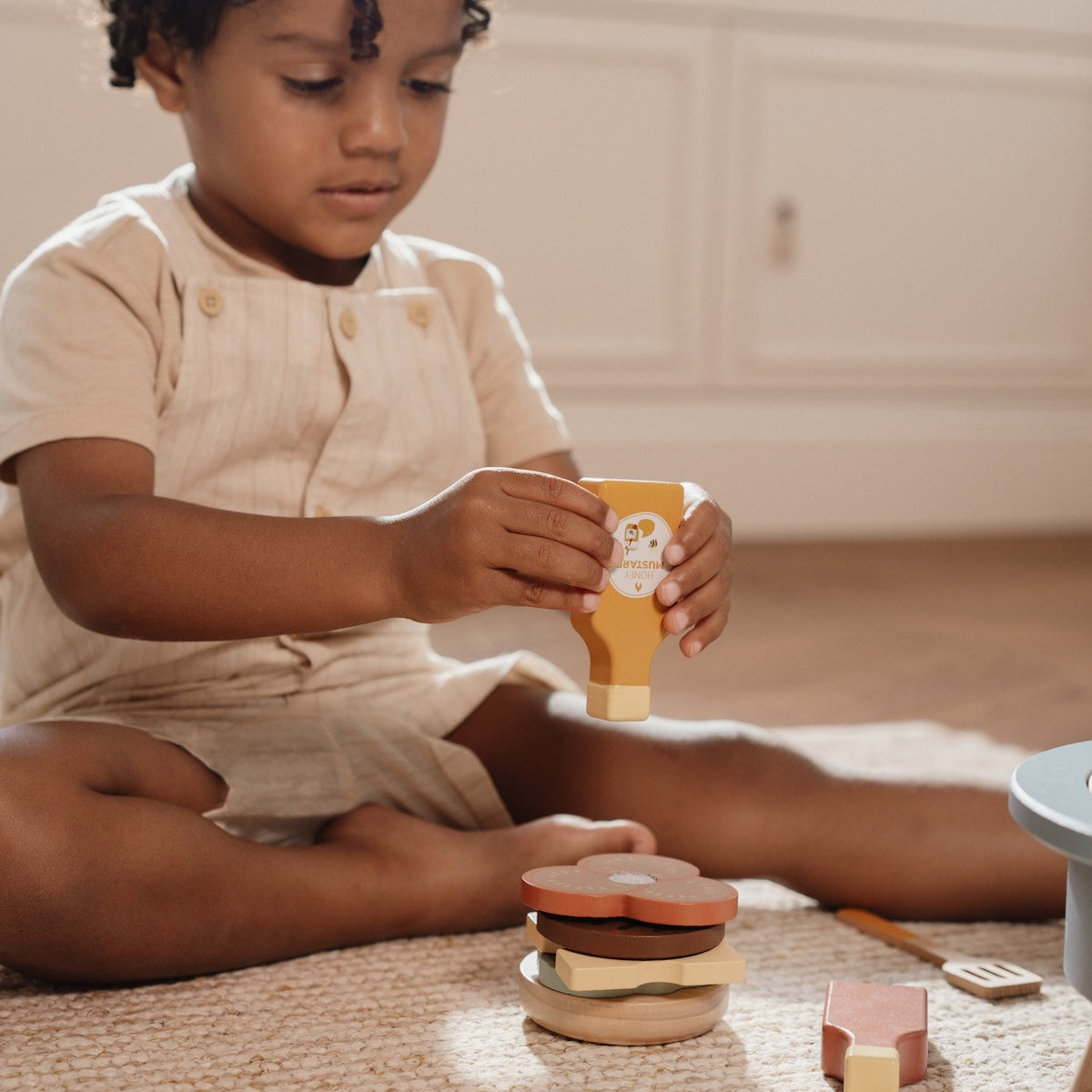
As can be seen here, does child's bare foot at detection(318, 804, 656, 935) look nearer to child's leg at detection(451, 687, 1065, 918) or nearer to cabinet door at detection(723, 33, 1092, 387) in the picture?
child's leg at detection(451, 687, 1065, 918)

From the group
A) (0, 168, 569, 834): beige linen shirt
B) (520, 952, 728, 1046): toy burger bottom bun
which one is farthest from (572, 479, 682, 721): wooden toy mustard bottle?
(0, 168, 569, 834): beige linen shirt

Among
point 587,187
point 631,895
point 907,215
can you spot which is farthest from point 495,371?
point 907,215

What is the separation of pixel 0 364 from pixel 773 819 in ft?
1.51

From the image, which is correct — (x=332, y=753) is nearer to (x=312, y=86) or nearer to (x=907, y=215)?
(x=312, y=86)

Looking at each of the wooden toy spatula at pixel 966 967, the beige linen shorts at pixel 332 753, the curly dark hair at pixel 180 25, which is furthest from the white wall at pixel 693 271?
the wooden toy spatula at pixel 966 967

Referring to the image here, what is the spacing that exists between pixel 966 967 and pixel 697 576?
222 mm

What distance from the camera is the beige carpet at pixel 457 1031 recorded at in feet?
1.84

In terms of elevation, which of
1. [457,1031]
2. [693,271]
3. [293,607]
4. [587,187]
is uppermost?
[587,187]

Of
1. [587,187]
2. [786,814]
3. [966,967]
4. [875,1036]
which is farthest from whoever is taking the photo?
[587,187]

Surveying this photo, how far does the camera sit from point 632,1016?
1.93 feet

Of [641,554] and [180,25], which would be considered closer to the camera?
[641,554]

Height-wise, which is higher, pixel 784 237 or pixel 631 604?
pixel 784 237

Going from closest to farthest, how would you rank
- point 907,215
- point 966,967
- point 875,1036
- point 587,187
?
point 875,1036, point 966,967, point 587,187, point 907,215

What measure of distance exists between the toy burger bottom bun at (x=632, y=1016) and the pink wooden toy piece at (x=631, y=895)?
0.10 feet
